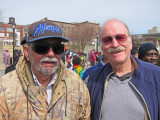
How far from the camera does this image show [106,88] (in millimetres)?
1771

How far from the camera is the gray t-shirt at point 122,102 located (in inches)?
61.9

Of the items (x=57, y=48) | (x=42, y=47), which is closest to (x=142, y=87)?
(x=57, y=48)

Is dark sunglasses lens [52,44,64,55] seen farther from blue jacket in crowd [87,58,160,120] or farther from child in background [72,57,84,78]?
child in background [72,57,84,78]

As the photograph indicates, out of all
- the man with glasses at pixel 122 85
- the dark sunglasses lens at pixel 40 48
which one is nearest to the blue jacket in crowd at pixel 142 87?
the man with glasses at pixel 122 85

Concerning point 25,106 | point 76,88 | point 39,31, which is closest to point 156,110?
point 76,88

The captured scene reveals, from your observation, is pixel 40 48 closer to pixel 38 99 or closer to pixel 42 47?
pixel 42 47

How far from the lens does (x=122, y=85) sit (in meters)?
1.71

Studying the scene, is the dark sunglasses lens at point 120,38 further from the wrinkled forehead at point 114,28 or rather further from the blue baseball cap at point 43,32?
the blue baseball cap at point 43,32

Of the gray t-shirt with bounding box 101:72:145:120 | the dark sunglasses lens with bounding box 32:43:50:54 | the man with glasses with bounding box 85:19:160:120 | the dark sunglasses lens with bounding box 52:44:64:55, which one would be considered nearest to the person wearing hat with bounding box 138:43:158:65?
the man with glasses with bounding box 85:19:160:120

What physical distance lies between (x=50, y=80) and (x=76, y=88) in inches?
13.6

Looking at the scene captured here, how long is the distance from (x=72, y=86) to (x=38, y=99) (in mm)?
418

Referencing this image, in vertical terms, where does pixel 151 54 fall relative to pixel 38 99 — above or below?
above

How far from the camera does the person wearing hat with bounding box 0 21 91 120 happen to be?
1479 mm

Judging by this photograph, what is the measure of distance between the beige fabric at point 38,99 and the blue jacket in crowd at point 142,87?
5.5 inches
